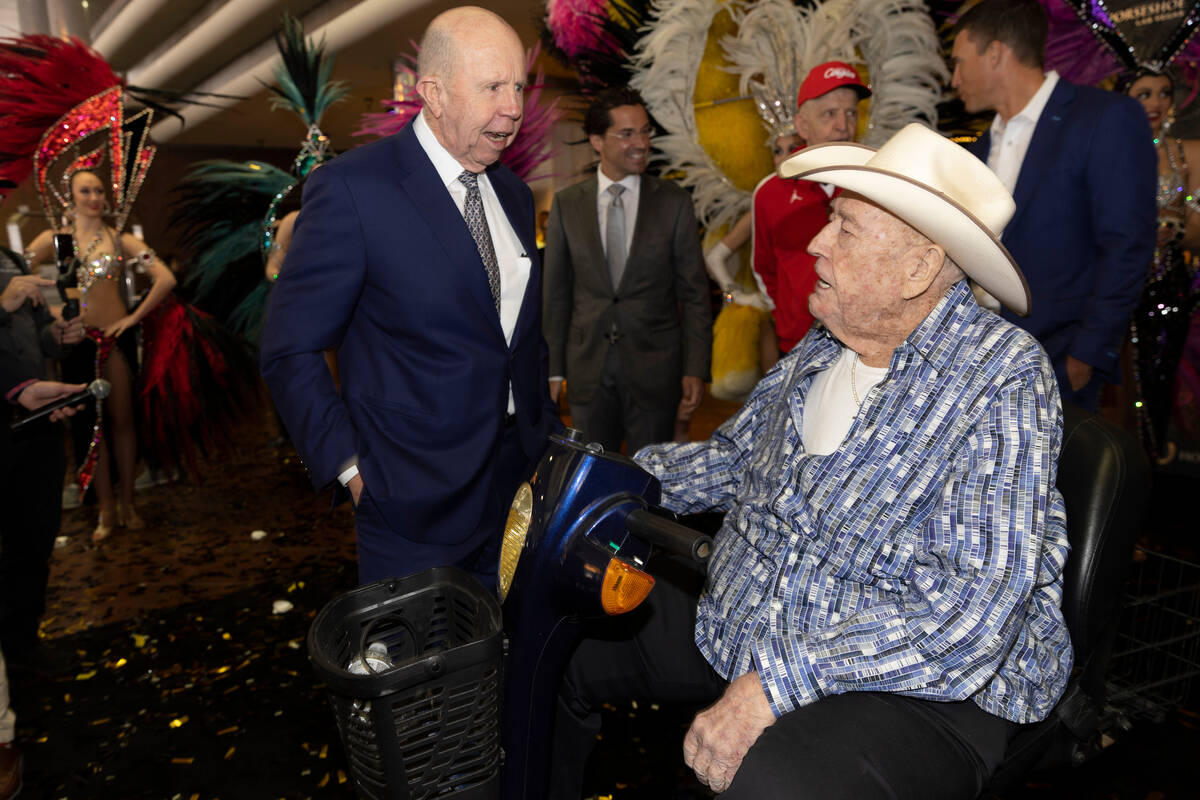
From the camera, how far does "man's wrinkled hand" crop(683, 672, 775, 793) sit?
126 centimetres

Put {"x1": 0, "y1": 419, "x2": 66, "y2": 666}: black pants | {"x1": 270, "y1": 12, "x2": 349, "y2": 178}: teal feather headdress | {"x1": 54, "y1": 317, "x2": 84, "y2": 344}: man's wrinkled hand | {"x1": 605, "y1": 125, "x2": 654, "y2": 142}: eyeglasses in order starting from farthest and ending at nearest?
{"x1": 270, "y1": 12, "x2": 349, "y2": 178}: teal feather headdress
{"x1": 54, "y1": 317, "x2": 84, "y2": 344}: man's wrinkled hand
{"x1": 605, "y1": 125, "x2": 654, "y2": 142}: eyeglasses
{"x1": 0, "y1": 419, "x2": 66, "y2": 666}: black pants

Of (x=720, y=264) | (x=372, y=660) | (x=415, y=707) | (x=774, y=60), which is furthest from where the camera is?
(x=720, y=264)

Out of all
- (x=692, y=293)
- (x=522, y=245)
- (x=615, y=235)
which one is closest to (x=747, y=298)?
(x=692, y=293)

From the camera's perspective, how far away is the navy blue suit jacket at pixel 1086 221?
249cm

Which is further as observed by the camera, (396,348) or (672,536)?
(396,348)

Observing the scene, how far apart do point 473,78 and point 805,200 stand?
5.16 ft

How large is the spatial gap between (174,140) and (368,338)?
15.5m

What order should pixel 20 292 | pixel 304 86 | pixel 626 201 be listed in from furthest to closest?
pixel 304 86
pixel 626 201
pixel 20 292

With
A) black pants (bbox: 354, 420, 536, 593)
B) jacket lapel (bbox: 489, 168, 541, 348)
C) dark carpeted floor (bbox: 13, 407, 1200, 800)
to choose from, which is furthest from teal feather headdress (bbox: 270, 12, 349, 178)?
black pants (bbox: 354, 420, 536, 593)

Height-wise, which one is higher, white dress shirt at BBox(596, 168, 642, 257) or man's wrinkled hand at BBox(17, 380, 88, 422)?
white dress shirt at BBox(596, 168, 642, 257)

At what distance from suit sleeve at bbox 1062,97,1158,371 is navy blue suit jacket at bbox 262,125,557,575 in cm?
182

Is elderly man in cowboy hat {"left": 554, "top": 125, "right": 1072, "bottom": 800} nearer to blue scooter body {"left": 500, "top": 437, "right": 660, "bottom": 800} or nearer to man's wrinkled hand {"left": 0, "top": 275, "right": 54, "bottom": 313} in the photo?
blue scooter body {"left": 500, "top": 437, "right": 660, "bottom": 800}

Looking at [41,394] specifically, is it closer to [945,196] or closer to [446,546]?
[446,546]

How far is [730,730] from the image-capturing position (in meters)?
1.27
